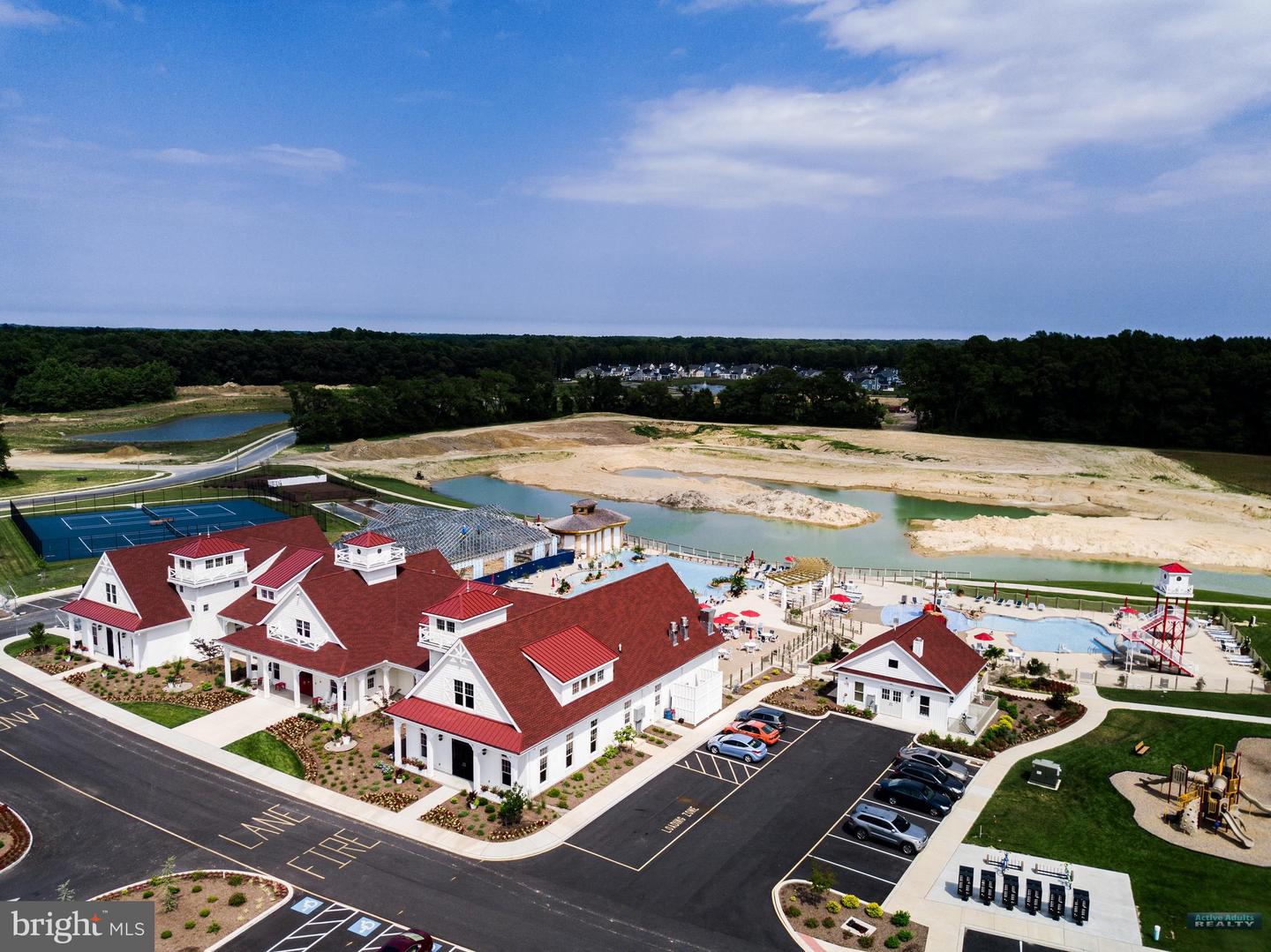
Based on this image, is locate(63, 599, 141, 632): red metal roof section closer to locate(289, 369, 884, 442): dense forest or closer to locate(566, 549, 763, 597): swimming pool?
locate(566, 549, 763, 597): swimming pool

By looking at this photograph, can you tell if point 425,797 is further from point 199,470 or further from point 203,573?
point 199,470

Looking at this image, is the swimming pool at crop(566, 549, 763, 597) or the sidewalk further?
the swimming pool at crop(566, 549, 763, 597)

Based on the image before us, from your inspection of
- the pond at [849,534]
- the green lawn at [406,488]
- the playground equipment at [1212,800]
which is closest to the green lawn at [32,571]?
the green lawn at [406,488]

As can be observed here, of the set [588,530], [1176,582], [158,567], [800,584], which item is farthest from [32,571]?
[1176,582]

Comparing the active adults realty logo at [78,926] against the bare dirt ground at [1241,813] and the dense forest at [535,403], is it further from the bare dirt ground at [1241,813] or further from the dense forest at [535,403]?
the dense forest at [535,403]

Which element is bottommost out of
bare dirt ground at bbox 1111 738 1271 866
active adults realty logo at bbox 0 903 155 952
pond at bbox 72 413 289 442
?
bare dirt ground at bbox 1111 738 1271 866

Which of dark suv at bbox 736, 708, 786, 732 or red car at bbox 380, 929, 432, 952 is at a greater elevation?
red car at bbox 380, 929, 432, 952

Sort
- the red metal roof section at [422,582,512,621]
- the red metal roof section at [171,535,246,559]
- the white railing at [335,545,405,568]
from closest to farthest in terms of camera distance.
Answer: the red metal roof section at [422,582,512,621]
the white railing at [335,545,405,568]
the red metal roof section at [171,535,246,559]

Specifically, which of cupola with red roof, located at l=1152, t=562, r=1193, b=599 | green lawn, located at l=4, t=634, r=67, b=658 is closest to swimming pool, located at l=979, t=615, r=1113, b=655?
cupola with red roof, located at l=1152, t=562, r=1193, b=599
